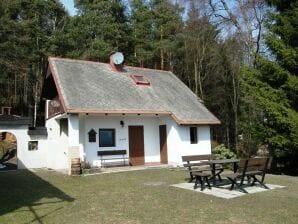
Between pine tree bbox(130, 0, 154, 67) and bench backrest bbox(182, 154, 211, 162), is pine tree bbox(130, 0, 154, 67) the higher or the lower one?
the higher one

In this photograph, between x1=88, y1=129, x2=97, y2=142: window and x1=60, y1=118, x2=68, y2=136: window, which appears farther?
x1=60, y1=118, x2=68, y2=136: window

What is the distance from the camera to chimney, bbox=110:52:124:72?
71.6 ft

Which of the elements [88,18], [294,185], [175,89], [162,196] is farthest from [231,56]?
[162,196]

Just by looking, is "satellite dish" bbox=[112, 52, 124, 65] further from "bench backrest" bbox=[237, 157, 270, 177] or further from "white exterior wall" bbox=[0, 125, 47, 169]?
"bench backrest" bbox=[237, 157, 270, 177]

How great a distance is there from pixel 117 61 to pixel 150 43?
488 inches

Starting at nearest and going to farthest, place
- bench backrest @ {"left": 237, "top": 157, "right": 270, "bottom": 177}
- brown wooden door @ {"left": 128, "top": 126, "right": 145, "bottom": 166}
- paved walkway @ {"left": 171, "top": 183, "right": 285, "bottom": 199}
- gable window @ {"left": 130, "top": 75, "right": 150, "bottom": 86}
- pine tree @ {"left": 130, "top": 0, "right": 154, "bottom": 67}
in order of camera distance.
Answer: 1. paved walkway @ {"left": 171, "top": 183, "right": 285, "bottom": 199}
2. bench backrest @ {"left": 237, "top": 157, "right": 270, "bottom": 177}
3. brown wooden door @ {"left": 128, "top": 126, "right": 145, "bottom": 166}
4. gable window @ {"left": 130, "top": 75, "right": 150, "bottom": 86}
5. pine tree @ {"left": 130, "top": 0, "right": 154, "bottom": 67}

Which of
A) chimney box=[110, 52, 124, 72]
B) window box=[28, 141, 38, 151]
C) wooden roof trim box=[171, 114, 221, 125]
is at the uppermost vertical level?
chimney box=[110, 52, 124, 72]

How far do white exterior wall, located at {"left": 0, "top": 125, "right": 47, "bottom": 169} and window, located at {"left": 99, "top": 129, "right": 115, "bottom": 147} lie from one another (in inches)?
219

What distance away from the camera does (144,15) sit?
34594 millimetres

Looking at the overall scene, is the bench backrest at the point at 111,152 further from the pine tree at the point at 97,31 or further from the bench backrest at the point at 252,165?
the pine tree at the point at 97,31

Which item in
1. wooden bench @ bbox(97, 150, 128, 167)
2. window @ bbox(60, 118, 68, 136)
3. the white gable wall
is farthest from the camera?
window @ bbox(60, 118, 68, 136)

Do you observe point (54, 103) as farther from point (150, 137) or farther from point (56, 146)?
point (150, 137)

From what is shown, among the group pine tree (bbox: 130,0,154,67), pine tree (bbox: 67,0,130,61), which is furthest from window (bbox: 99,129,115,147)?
pine tree (bbox: 130,0,154,67)

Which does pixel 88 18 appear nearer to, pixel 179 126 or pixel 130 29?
pixel 130 29
